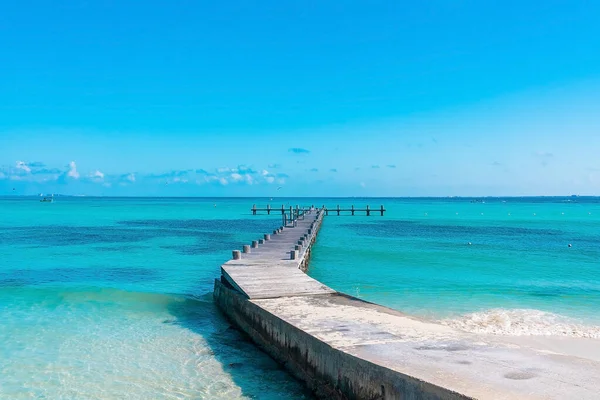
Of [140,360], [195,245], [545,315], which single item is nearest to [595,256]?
[545,315]

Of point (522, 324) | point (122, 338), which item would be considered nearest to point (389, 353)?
point (522, 324)

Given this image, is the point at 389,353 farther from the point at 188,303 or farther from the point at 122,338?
the point at 188,303

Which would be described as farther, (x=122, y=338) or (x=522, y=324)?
(x=522, y=324)

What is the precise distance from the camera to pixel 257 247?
21.9 metres

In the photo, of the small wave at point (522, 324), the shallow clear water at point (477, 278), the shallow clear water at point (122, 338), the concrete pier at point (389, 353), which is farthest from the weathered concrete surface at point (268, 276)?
the small wave at point (522, 324)

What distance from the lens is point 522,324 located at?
12.9 metres

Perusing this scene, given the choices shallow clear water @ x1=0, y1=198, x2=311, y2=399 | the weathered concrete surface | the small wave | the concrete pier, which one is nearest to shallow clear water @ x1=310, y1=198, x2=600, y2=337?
the small wave

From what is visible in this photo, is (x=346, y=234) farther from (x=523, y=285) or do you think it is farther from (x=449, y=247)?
(x=523, y=285)

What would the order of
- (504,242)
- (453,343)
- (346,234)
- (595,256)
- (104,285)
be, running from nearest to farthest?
(453,343), (104,285), (595,256), (504,242), (346,234)

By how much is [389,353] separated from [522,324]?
7.06m

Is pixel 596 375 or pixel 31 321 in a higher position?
pixel 596 375

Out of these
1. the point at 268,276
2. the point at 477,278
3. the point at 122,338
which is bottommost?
the point at 122,338

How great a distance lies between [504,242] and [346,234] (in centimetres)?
1258

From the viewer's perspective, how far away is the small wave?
477 inches
